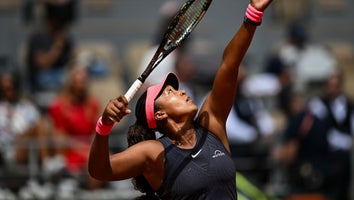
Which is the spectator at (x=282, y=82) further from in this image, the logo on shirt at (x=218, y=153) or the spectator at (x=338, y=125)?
the logo on shirt at (x=218, y=153)

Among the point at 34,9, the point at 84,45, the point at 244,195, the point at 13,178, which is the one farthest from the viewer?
the point at 84,45


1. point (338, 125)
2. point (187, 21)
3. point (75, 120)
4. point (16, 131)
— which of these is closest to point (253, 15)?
point (187, 21)

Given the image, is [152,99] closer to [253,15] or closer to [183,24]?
[183,24]

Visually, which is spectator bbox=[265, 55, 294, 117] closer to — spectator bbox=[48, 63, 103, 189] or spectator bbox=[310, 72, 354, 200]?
spectator bbox=[310, 72, 354, 200]

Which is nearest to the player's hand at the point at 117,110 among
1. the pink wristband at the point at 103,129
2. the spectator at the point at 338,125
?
the pink wristband at the point at 103,129

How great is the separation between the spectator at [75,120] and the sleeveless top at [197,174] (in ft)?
12.4

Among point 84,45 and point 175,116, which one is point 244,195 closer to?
point 175,116

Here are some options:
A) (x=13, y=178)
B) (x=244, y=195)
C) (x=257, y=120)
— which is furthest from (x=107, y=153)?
(x=257, y=120)

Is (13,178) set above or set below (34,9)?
below

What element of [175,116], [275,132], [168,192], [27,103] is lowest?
[275,132]

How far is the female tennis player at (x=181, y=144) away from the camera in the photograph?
505cm

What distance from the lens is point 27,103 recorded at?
932cm

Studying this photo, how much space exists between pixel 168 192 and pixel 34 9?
19.4 feet

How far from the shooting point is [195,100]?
363 inches
